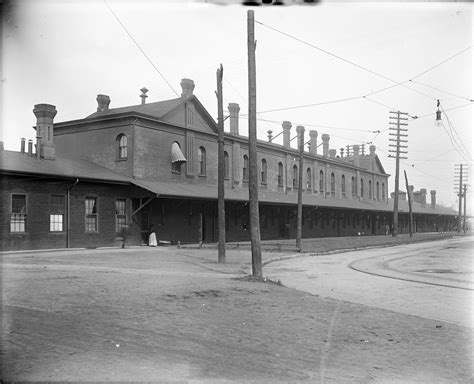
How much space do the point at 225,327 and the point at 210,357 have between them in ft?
5.46

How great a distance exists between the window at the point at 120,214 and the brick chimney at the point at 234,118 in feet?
48.7

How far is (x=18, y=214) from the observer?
21484 millimetres

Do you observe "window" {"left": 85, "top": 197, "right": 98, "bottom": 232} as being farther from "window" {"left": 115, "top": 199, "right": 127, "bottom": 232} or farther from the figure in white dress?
the figure in white dress

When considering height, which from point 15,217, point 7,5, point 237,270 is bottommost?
point 237,270

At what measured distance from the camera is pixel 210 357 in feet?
18.8

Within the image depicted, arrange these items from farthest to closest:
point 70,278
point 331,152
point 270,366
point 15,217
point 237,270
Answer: point 331,152 < point 15,217 < point 237,270 < point 70,278 < point 270,366

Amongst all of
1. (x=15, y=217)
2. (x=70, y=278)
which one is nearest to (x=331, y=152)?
(x=15, y=217)

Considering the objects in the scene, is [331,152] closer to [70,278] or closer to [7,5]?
[70,278]

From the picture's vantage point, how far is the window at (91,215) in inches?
980

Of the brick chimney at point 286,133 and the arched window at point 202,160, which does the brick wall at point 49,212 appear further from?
the brick chimney at point 286,133

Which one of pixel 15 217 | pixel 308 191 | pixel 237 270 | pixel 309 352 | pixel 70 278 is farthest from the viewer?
pixel 308 191

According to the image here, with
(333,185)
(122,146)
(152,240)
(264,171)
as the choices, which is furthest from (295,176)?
(152,240)

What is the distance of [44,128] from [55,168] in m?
3.23

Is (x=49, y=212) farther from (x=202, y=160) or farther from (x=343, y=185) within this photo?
(x=343, y=185)
